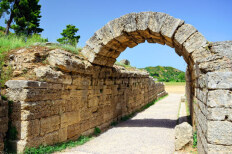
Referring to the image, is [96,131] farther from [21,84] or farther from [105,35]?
[21,84]

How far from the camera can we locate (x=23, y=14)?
20.3 meters

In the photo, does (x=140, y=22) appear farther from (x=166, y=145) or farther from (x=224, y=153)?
(x=224, y=153)

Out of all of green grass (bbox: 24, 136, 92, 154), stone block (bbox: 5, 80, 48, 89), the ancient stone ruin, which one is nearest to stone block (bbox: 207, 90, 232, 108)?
the ancient stone ruin

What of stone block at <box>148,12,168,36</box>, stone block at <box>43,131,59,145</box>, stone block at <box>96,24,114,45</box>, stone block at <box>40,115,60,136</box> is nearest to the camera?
stone block at <box>40,115,60,136</box>

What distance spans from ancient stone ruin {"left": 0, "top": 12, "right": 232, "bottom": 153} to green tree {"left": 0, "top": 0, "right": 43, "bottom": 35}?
14439mm

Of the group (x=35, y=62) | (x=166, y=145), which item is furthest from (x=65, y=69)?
(x=166, y=145)

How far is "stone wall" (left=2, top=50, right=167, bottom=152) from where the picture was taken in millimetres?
4805

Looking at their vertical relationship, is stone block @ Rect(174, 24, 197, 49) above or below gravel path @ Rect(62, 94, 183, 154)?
above

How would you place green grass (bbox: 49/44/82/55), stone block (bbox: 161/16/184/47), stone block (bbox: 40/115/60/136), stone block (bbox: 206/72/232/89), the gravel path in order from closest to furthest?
stone block (bbox: 206/72/232/89), stone block (bbox: 40/115/60/136), the gravel path, stone block (bbox: 161/16/184/47), green grass (bbox: 49/44/82/55)

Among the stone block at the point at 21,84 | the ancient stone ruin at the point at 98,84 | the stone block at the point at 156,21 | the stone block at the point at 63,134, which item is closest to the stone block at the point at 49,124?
the ancient stone ruin at the point at 98,84

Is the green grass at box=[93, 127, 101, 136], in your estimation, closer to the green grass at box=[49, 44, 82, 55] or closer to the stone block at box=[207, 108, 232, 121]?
the green grass at box=[49, 44, 82, 55]

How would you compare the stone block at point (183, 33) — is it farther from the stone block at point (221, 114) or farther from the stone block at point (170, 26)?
the stone block at point (221, 114)

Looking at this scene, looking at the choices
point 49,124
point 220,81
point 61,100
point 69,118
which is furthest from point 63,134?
point 220,81

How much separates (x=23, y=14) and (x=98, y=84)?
52.5 feet
